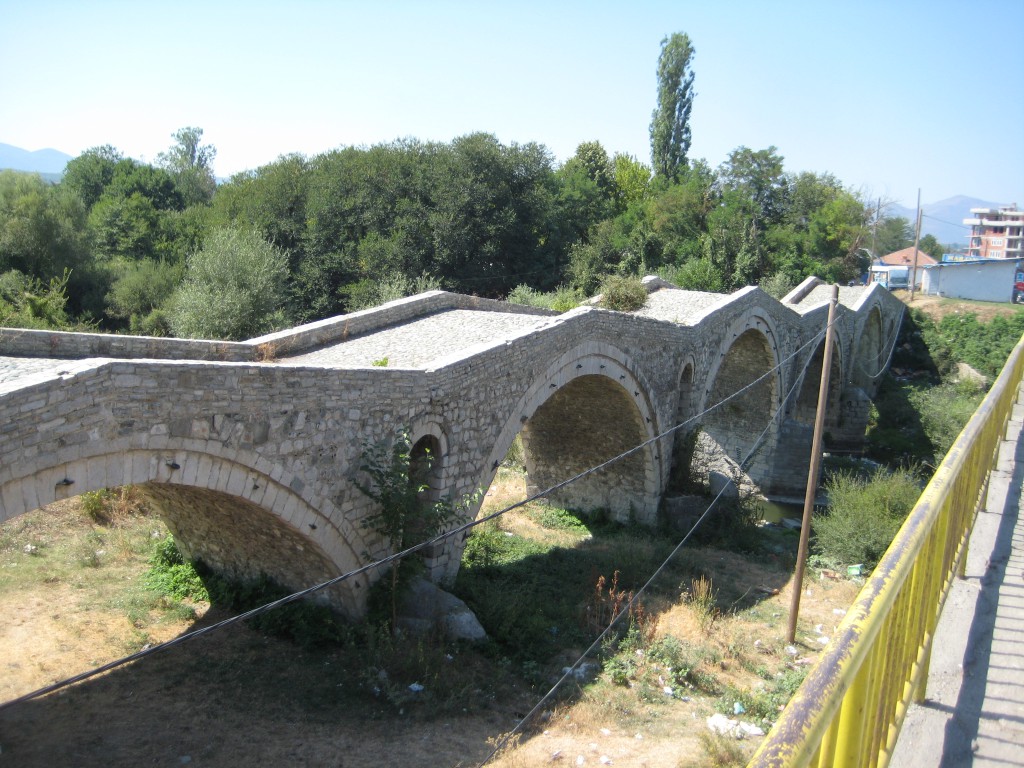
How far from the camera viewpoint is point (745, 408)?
22750 mm

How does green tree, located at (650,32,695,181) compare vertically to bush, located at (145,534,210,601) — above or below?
above

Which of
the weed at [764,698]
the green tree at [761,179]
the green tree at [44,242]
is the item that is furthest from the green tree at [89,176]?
the weed at [764,698]

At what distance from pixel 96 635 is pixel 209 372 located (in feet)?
12.9

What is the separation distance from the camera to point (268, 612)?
9156 millimetres

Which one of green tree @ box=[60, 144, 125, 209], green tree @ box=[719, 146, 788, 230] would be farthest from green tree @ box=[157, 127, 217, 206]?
green tree @ box=[719, 146, 788, 230]

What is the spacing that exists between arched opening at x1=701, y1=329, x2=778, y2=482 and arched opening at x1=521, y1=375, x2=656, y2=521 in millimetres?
6229

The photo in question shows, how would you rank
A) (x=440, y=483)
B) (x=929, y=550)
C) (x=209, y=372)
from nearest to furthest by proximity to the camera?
1. (x=929, y=550)
2. (x=209, y=372)
3. (x=440, y=483)

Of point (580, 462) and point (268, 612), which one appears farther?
point (580, 462)

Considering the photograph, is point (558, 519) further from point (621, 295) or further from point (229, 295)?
point (229, 295)

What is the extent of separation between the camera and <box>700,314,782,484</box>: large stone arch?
21641mm

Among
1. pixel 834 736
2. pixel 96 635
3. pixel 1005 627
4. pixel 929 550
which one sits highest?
pixel 929 550

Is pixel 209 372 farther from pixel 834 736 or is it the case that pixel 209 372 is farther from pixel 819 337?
pixel 819 337

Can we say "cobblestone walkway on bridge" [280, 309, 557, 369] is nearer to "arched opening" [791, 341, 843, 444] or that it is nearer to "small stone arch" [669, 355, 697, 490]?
"small stone arch" [669, 355, 697, 490]

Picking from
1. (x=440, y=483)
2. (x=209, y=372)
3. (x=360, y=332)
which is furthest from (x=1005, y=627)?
(x=360, y=332)
